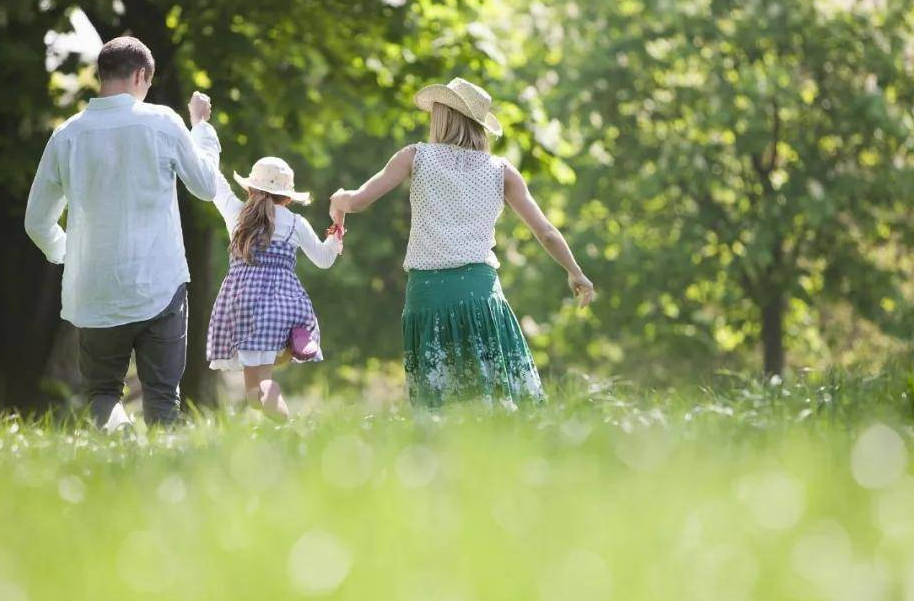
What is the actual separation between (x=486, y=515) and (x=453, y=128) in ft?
13.0

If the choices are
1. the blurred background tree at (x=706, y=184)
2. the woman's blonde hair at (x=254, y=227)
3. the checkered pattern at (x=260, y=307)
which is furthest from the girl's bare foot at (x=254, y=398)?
the blurred background tree at (x=706, y=184)

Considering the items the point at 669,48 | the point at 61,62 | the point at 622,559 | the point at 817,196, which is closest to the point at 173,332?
the point at 622,559

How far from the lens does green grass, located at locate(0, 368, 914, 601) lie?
2648mm

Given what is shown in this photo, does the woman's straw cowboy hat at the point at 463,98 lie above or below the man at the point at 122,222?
above

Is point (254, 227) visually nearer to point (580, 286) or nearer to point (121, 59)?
point (121, 59)

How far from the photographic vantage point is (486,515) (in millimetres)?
3131

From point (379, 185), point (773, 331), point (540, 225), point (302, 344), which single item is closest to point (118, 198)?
point (379, 185)

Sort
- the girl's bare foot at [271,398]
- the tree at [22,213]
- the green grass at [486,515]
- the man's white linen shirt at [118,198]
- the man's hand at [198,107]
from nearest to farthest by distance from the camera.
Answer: the green grass at [486,515] → the man's white linen shirt at [118,198] → the man's hand at [198,107] → the girl's bare foot at [271,398] → the tree at [22,213]

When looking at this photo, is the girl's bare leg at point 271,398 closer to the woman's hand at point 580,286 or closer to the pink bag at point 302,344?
the pink bag at point 302,344

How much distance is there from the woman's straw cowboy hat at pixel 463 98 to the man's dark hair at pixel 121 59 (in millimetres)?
1382

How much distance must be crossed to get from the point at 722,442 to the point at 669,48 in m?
22.8

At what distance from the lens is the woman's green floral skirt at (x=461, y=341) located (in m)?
6.71

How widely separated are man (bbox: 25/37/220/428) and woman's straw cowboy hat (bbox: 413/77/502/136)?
45.7 inches

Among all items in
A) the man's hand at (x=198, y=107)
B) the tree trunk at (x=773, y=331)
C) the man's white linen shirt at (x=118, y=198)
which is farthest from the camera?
the tree trunk at (x=773, y=331)
